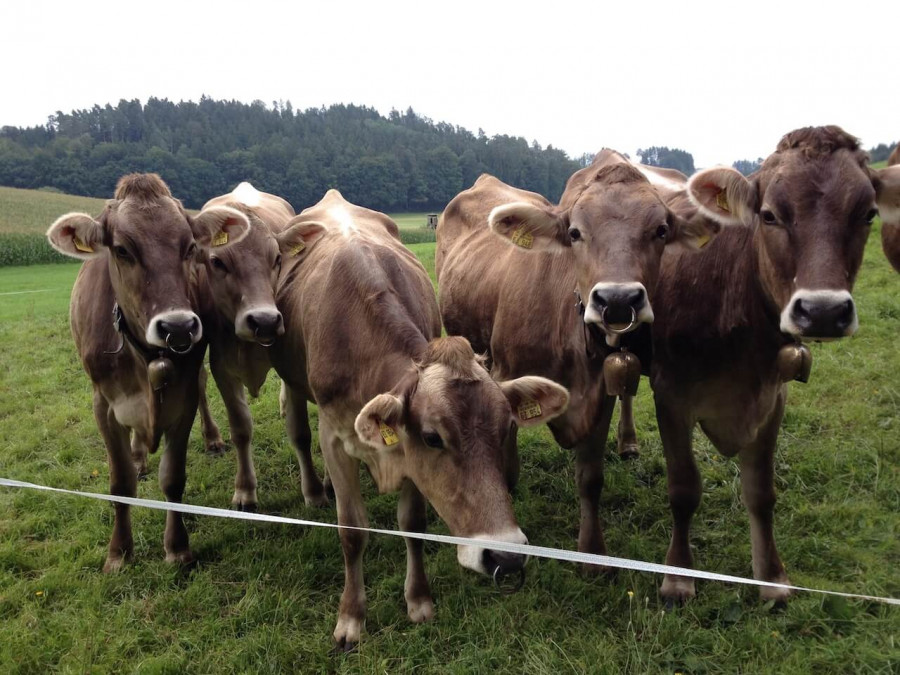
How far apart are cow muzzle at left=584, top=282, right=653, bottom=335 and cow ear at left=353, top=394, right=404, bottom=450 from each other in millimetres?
1105

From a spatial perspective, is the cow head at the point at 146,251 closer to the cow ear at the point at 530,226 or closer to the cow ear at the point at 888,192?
the cow ear at the point at 530,226

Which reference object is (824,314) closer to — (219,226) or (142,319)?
(142,319)

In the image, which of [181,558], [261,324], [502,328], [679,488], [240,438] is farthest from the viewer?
[240,438]

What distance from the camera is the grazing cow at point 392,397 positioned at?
9.47 ft

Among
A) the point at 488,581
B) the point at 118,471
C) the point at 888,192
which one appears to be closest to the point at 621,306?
the point at 888,192

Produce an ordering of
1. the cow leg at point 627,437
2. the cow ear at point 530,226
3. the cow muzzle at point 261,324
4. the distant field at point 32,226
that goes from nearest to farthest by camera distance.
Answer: the cow ear at point 530,226, the cow muzzle at point 261,324, the cow leg at point 627,437, the distant field at point 32,226

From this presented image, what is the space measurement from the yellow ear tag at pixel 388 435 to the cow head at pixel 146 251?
1.44m

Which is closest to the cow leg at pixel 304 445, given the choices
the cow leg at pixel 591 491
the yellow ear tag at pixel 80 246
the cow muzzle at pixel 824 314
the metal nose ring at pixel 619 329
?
the yellow ear tag at pixel 80 246

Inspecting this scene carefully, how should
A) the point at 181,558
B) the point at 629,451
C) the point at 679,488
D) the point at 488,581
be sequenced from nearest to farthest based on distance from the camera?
the point at 679,488 < the point at 488,581 < the point at 181,558 < the point at 629,451

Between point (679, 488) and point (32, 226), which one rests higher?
point (32, 226)

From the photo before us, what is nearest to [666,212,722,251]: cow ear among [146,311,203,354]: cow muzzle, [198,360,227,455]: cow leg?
[146,311,203,354]: cow muzzle

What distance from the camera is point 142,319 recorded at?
3.82 metres

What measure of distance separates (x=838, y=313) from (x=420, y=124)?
113884mm

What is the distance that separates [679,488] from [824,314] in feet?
5.11
